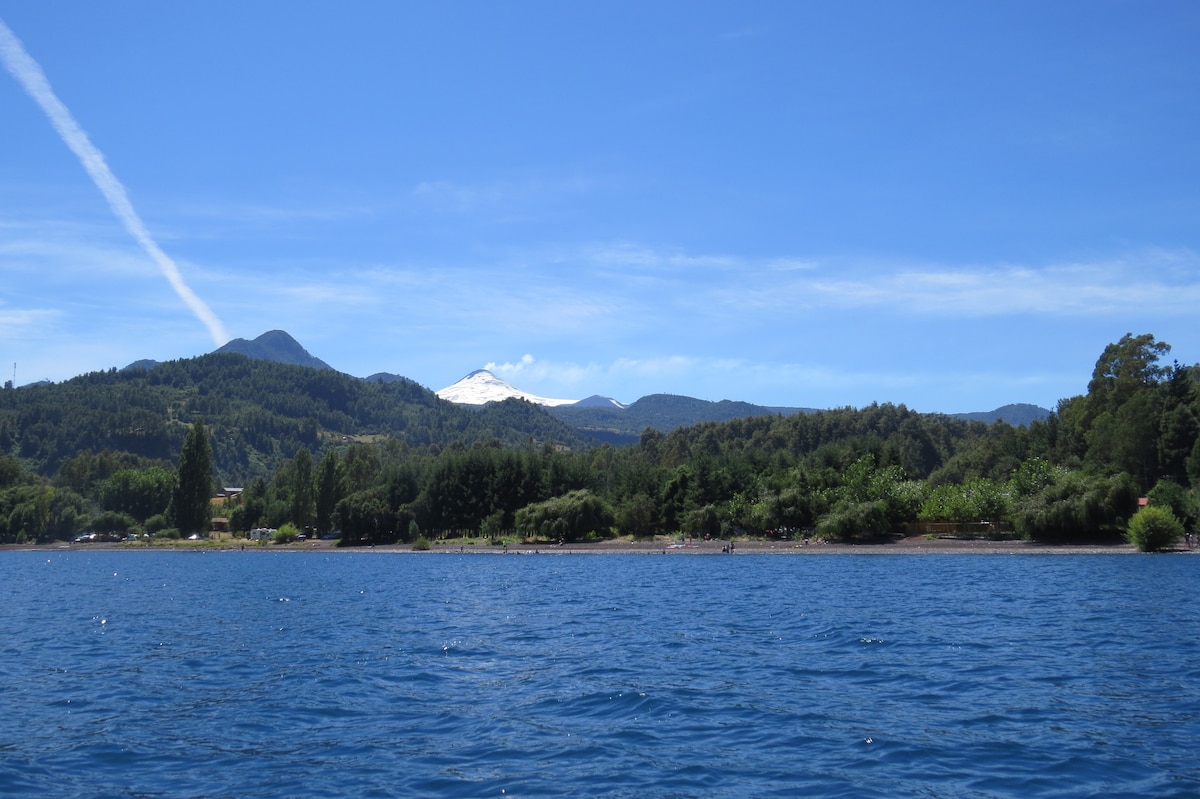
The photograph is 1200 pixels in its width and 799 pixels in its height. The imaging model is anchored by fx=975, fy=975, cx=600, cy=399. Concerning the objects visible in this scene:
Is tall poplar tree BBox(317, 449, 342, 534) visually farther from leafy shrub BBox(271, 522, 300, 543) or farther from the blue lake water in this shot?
the blue lake water

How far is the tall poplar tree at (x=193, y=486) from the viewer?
134m

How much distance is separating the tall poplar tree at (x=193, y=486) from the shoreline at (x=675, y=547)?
3883mm

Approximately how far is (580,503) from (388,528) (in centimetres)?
2905

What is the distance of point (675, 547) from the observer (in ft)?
323

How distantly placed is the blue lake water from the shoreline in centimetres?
3775

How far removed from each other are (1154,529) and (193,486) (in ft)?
382

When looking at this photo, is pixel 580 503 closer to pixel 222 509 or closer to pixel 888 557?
pixel 888 557

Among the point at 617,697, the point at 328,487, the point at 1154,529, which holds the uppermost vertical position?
the point at 328,487

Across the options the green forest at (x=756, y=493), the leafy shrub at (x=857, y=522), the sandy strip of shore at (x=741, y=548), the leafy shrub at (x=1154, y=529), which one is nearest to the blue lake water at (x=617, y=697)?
the leafy shrub at (x=1154, y=529)

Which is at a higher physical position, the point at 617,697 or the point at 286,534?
the point at 617,697

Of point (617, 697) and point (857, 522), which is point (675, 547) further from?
point (617, 697)

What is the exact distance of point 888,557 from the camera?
262ft

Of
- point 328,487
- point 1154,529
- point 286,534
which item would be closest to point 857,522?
point 1154,529

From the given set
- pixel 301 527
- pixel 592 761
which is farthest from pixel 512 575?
pixel 301 527
